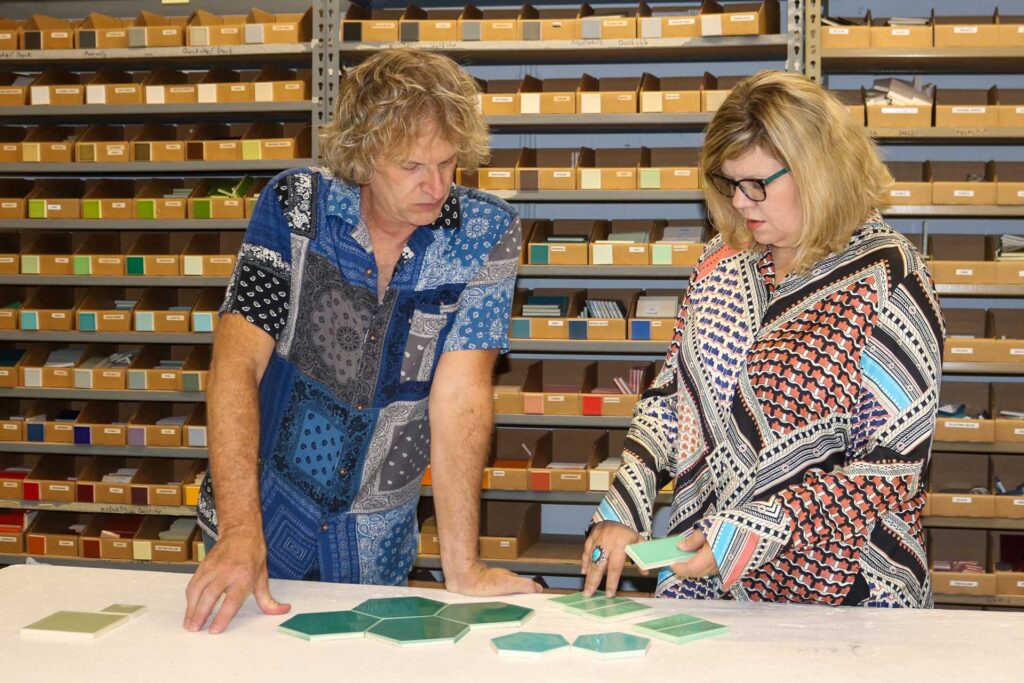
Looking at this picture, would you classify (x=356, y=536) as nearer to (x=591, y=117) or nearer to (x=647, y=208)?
(x=591, y=117)

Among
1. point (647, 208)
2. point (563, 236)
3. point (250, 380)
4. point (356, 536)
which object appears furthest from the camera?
point (647, 208)

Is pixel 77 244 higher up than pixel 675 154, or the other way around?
pixel 675 154

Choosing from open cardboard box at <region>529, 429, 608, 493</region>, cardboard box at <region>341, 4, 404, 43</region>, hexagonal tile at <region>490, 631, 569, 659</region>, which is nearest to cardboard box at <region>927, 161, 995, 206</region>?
open cardboard box at <region>529, 429, 608, 493</region>

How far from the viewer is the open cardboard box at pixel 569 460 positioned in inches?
164

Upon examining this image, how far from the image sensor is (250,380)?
1.79 metres

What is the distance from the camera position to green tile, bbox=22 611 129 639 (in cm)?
Result: 157

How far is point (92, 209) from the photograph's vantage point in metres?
4.46

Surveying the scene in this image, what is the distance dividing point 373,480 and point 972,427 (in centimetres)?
276

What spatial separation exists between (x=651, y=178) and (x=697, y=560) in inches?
104

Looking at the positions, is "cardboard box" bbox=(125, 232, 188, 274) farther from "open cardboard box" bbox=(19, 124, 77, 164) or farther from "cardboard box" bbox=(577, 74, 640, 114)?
"cardboard box" bbox=(577, 74, 640, 114)

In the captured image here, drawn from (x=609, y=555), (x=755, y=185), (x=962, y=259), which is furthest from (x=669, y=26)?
(x=609, y=555)

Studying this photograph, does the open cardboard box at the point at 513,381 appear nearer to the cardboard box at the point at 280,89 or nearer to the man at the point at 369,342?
the cardboard box at the point at 280,89

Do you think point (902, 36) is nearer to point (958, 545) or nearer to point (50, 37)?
point (958, 545)

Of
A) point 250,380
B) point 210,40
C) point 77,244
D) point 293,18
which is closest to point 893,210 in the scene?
point 293,18
